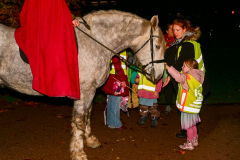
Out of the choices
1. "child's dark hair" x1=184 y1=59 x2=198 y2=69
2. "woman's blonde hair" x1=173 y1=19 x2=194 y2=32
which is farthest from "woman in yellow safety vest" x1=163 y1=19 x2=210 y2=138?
"child's dark hair" x1=184 y1=59 x2=198 y2=69

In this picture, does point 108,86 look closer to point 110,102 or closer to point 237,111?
point 110,102

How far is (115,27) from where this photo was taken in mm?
4074

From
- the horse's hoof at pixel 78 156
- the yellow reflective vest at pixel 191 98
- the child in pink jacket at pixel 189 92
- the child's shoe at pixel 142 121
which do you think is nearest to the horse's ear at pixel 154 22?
the child in pink jacket at pixel 189 92

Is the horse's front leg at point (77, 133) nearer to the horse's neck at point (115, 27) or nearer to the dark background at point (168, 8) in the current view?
the horse's neck at point (115, 27)

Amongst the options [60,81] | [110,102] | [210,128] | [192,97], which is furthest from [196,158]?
[60,81]

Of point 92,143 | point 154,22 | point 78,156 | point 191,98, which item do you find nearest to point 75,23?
point 154,22

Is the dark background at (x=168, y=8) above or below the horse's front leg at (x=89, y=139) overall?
above

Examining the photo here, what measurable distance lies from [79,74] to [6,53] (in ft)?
3.77

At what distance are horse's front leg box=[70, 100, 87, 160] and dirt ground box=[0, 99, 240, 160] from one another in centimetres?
28

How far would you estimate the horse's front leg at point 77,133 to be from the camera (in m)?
4.10

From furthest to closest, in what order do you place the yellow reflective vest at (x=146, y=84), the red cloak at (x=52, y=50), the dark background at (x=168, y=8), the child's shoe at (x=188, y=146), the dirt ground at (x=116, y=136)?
1. the dark background at (x=168, y=8)
2. the yellow reflective vest at (x=146, y=84)
3. the child's shoe at (x=188, y=146)
4. the dirt ground at (x=116, y=136)
5. the red cloak at (x=52, y=50)

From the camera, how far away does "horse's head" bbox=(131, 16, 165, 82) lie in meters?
4.06

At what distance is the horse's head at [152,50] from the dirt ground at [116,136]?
1483mm

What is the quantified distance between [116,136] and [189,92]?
1829 millimetres
